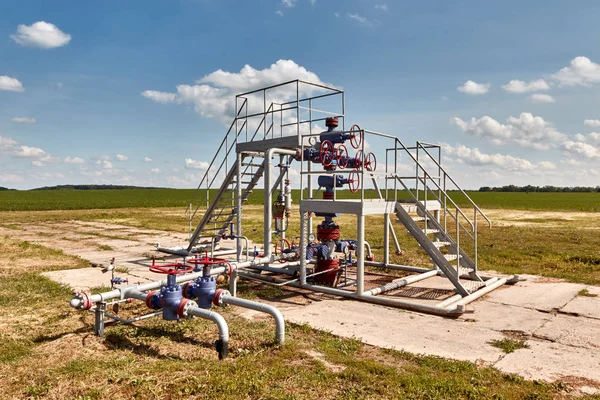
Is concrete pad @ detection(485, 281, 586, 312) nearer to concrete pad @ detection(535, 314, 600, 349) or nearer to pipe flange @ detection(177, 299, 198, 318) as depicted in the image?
concrete pad @ detection(535, 314, 600, 349)

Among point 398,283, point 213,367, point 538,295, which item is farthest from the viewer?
point 398,283

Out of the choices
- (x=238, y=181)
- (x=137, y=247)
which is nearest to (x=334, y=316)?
(x=238, y=181)

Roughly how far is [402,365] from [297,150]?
7.75 meters

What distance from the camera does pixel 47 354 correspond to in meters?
6.52

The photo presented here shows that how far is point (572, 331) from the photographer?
26.2 ft

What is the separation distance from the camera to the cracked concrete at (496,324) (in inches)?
258

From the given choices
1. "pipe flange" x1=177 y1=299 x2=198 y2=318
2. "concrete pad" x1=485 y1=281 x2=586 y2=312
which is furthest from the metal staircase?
"pipe flange" x1=177 y1=299 x2=198 y2=318

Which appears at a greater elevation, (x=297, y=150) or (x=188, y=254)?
(x=297, y=150)

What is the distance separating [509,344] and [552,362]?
723mm

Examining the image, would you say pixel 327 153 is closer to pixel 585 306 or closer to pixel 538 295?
pixel 538 295

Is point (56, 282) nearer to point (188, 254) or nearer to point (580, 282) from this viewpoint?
point (188, 254)

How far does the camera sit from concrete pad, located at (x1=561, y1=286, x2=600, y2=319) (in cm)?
911

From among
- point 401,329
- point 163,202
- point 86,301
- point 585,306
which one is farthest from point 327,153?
point 163,202

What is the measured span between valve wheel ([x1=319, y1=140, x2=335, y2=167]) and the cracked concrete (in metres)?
3.44
